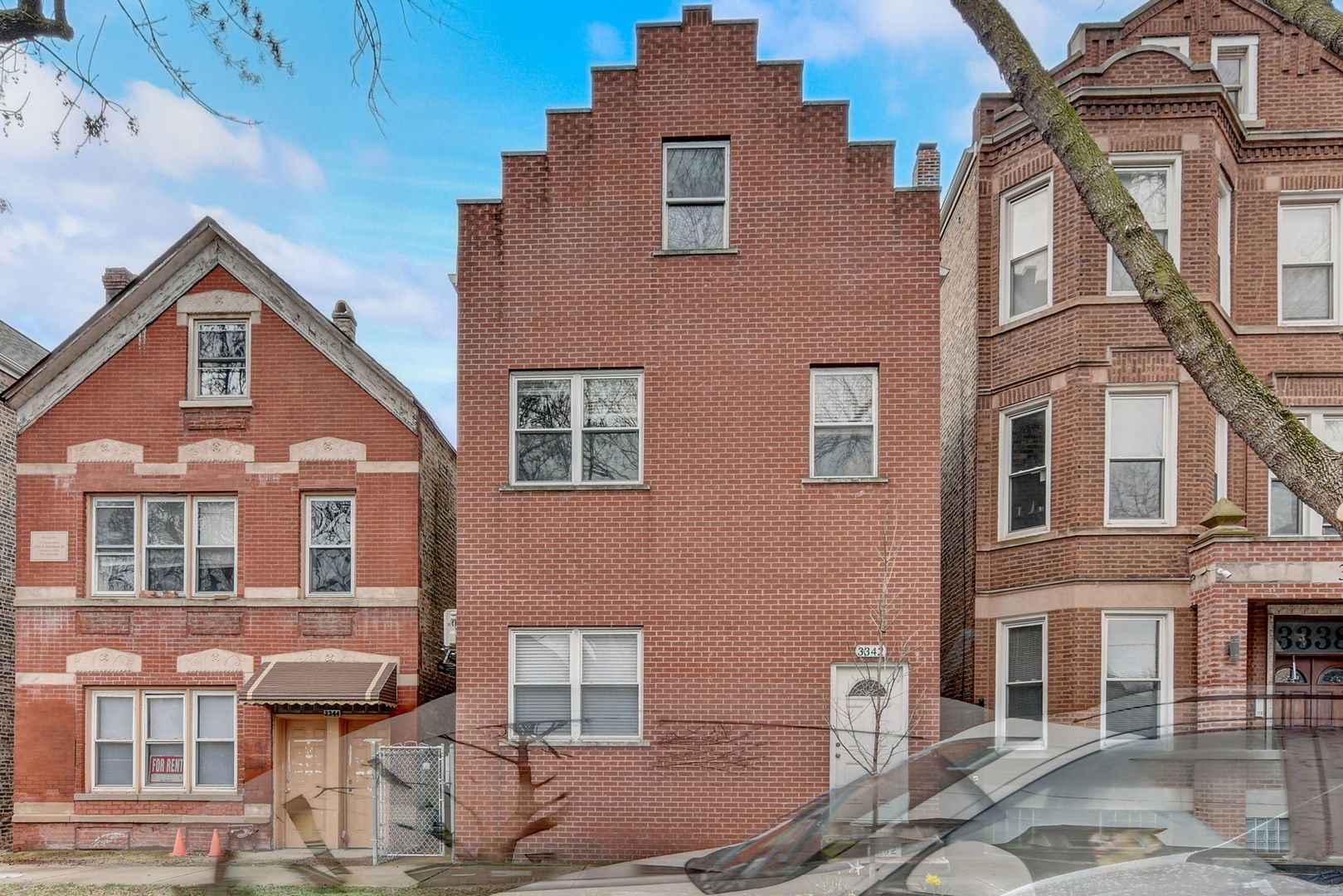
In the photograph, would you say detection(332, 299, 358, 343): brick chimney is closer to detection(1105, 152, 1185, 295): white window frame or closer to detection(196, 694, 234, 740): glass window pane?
detection(196, 694, 234, 740): glass window pane

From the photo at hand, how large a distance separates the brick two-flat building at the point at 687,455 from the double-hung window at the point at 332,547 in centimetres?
245

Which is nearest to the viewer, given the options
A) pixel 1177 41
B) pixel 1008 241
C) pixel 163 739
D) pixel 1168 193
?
pixel 1168 193

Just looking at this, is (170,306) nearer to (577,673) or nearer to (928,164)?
(577,673)

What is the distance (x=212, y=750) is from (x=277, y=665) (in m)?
1.63

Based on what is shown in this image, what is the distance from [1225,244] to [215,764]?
51.7 ft

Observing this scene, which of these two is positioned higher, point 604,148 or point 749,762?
point 604,148

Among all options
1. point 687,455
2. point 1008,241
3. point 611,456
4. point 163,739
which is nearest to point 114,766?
point 163,739

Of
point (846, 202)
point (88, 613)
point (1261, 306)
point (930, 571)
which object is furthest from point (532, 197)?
point (1261, 306)

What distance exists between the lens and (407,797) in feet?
46.0

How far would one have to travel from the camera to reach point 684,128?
13.6m

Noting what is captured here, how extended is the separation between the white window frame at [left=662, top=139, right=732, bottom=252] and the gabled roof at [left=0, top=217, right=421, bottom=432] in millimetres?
4499

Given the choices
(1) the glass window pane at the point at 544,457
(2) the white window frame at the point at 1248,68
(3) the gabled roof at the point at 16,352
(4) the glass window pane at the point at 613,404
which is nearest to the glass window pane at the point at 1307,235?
(2) the white window frame at the point at 1248,68

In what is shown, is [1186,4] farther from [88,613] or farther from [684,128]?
[88,613]

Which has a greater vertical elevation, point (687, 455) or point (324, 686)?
point (687, 455)
